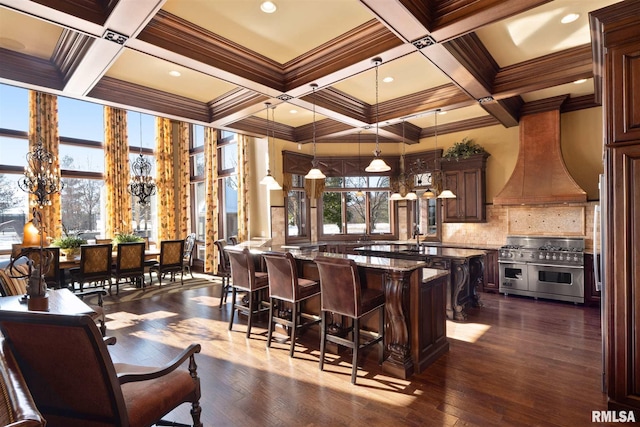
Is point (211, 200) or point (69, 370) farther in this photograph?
point (211, 200)

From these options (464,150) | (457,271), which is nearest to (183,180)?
(464,150)

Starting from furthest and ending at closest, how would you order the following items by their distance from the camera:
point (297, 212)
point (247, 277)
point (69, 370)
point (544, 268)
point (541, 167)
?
point (297, 212) → point (541, 167) → point (544, 268) → point (247, 277) → point (69, 370)

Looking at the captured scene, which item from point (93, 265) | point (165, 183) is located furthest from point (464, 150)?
point (165, 183)

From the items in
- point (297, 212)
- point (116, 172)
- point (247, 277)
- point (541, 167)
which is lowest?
point (247, 277)

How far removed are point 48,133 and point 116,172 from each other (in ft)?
5.10

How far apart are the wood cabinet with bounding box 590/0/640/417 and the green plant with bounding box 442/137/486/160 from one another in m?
4.34

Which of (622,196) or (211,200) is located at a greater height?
(211,200)

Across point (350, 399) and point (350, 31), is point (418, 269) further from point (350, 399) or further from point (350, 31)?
point (350, 31)

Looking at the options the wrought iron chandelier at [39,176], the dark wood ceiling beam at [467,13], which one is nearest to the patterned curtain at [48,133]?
the wrought iron chandelier at [39,176]

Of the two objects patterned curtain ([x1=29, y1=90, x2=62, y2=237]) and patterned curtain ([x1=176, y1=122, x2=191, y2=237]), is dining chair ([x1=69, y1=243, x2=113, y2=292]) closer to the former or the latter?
patterned curtain ([x1=29, y1=90, x2=62, y2=237])

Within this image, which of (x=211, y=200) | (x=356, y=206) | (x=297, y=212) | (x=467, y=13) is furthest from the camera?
(x=211, y=200)

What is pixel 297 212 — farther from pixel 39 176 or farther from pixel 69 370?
pixel 69 370

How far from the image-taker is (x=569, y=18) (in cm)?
321

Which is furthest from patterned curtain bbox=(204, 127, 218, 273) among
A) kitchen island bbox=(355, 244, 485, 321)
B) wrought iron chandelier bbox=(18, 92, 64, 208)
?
kitchen island bbox=(355, 244, 485, 321)
